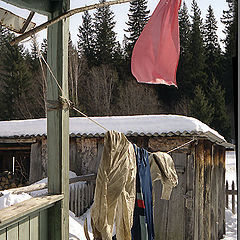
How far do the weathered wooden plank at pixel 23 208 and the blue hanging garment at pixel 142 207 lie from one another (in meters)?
0.55

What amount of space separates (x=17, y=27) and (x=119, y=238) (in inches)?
63.2

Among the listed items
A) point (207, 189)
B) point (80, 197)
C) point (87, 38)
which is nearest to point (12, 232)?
point (80, 197)

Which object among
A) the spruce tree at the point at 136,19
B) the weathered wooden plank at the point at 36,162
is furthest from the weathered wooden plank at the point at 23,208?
the spruce tree at the point at 136,19

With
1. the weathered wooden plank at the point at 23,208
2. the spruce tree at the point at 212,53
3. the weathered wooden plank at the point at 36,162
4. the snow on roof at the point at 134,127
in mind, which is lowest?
the weathered wooden plank at the point at 36,162

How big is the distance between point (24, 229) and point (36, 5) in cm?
146

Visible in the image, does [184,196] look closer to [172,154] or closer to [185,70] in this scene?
[172,154]

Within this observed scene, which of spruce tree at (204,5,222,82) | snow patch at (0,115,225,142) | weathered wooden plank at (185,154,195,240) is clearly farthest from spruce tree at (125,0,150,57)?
weathered wooden plank at (185,154,195,240)

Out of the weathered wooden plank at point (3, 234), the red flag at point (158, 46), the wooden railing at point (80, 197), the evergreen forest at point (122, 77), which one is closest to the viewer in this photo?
the weathered wooden plank at point (3, 234)

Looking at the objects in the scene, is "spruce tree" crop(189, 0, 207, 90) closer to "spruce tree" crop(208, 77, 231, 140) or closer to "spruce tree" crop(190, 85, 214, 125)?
"spruce tree" crop(208, 77, 231, 140)

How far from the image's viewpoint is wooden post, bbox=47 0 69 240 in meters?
2.38

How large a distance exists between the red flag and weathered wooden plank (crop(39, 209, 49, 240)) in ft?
3.74

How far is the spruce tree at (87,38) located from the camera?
2472 centimetres

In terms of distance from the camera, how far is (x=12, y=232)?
196 centimetres

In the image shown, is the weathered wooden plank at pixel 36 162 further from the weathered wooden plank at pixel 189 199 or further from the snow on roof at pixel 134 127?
the weathered wooden plank at pixel 189 199
